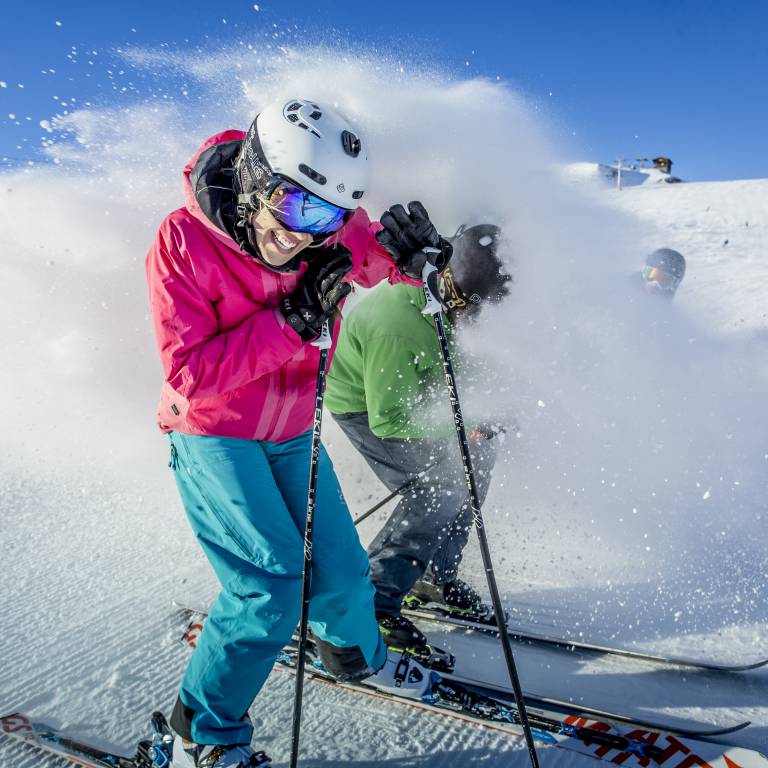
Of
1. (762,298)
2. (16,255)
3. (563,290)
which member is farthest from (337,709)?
(762,298)

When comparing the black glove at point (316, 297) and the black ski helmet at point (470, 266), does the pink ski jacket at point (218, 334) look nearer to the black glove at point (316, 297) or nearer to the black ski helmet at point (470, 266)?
the black glove at point (316, 297)

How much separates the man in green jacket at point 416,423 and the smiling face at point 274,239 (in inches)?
48.2

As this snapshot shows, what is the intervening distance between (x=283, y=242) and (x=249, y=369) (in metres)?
0.42

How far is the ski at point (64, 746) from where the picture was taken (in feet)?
7.03

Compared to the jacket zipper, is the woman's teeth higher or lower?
higher

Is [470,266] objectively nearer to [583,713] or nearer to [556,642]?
[556,642]

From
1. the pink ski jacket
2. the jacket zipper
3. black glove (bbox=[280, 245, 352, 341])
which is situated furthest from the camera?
the jacket zipper

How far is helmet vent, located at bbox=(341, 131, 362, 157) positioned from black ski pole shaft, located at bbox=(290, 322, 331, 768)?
1.85ft

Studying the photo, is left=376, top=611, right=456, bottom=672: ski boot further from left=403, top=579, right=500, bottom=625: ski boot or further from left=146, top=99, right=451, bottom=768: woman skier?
left=146, top=99, right=451, bottom=768: woman skier

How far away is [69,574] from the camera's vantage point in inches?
144

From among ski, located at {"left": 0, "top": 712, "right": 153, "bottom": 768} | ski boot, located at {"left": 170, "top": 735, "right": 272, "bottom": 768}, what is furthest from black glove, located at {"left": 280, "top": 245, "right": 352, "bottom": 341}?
ski, located at {"left": 0, "top": 712, "right": 153, "bottom": 768}

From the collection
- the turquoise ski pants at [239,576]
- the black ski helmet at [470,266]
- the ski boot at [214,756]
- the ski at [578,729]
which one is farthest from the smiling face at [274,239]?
the ski at [578,729]

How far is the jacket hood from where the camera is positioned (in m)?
1.86

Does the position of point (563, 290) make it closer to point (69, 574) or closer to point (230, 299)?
point (230, 299)
